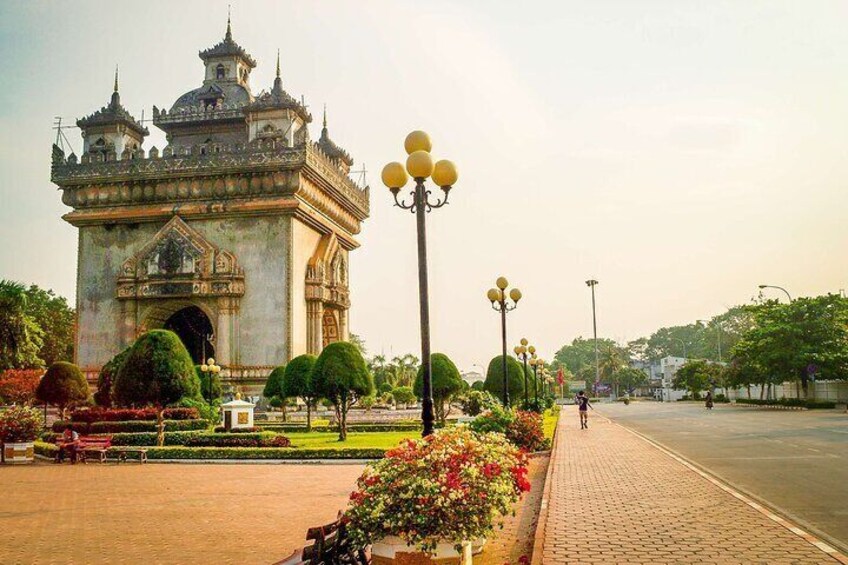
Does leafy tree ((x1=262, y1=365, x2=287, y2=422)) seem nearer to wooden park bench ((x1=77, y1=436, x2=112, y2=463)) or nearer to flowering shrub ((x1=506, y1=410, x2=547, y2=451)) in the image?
wooden park bench ((x1=77, y1=436, x2=112, y2=463))

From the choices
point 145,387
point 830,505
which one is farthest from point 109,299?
point 830,505

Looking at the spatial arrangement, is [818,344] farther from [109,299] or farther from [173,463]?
[109,299]

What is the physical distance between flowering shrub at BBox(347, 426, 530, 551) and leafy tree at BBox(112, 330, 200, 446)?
18576 millimetres

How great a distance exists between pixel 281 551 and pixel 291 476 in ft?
28.6

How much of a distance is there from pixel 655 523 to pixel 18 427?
1918cm

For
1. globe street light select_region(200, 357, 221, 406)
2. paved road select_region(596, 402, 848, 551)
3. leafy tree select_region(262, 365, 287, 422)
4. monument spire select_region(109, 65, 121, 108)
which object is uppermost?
monument spire select_region(109, 65, 121, 108)

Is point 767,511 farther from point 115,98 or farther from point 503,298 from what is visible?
point 115,98

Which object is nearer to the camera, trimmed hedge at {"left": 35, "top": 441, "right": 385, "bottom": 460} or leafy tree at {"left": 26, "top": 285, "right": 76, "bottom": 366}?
trimmed hedge at {"left": 35, "top": 441, "right": 385, "bottom": 460}

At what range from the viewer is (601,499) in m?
12.4

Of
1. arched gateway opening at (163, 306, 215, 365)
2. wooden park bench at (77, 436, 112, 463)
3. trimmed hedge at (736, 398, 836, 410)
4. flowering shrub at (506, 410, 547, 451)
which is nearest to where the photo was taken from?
flowering shrub at (506, 410, 547, 451)

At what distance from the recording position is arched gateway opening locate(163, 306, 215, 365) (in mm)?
51281

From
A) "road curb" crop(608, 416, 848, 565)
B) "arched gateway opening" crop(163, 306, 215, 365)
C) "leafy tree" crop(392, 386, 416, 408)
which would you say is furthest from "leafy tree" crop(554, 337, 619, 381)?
"road curb" crop(608, 416, 848, 565)

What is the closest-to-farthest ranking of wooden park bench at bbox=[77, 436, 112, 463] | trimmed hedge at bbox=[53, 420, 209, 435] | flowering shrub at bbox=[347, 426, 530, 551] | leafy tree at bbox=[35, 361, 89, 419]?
flowering shrub at bbox=[347, 426, 530, 551] → wooden park bench at bbox=[77, 436, 112, 463] → trimmed hedge at bbox=[53, 420, 209, 435] → leafy tree at bbox=[35, 361, 89, 419]

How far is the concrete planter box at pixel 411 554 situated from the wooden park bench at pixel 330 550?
0.18m
